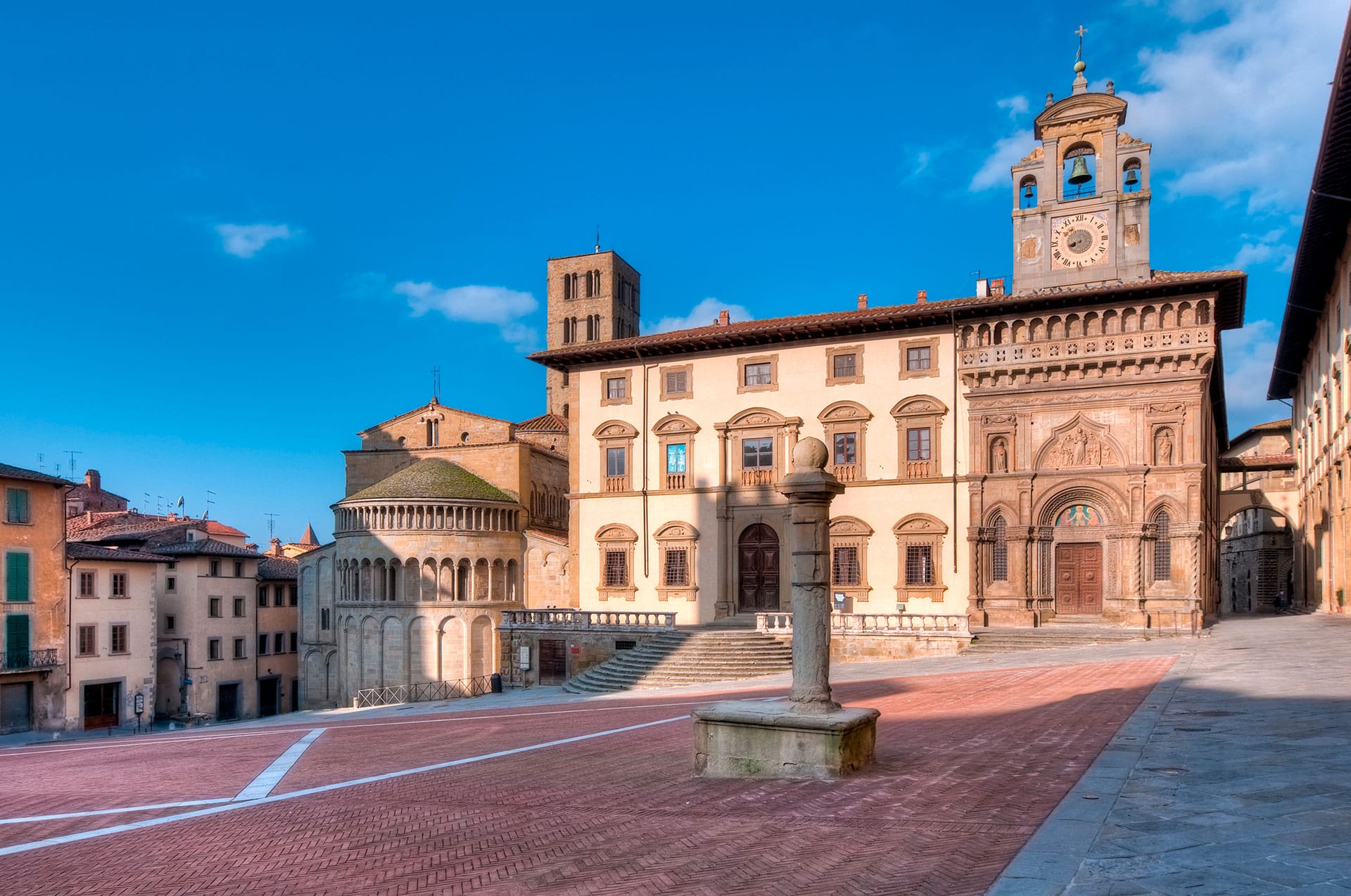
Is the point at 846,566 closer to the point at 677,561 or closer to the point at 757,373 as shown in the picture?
the point at 677,561

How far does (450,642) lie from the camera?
150ft

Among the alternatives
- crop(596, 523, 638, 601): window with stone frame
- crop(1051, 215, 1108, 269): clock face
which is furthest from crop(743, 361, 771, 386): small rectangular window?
crop(1051, 215, 1108, 269): clock face

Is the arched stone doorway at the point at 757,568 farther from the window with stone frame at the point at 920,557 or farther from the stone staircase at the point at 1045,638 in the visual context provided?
the stone staircase at the point at 1045,638

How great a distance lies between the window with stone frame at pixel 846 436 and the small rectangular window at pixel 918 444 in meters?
1.61

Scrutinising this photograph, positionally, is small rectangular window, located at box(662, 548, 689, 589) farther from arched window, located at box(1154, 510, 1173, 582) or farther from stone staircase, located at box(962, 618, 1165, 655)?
arched window, located at box(1154, 510, 1173, 582)

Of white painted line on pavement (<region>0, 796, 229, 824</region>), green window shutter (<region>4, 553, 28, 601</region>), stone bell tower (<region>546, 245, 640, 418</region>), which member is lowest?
white painted line on pavement (<region>0, 796, 229, 824</region>)

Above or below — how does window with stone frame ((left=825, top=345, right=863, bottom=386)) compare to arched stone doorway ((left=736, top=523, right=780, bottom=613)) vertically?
above

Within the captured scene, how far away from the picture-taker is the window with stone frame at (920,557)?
3506 cm

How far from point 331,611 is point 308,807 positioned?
42420 millimetres

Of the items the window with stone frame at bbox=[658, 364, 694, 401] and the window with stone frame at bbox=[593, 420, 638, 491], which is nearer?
the window with stone frame at bbox=[658, 364, 694, 401]

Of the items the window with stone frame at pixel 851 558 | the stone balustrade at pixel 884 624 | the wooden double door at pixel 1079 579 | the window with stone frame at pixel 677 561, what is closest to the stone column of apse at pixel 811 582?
the stone balustrade at pixel 884 624

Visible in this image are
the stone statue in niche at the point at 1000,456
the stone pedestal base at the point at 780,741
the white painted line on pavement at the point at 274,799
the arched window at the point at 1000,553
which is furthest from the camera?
the stone statue in niche at the point at 1000,456

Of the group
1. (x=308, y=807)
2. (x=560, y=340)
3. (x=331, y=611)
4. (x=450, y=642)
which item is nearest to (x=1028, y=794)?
(x=308, y=807)

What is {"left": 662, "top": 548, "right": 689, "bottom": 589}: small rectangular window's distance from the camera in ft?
130
